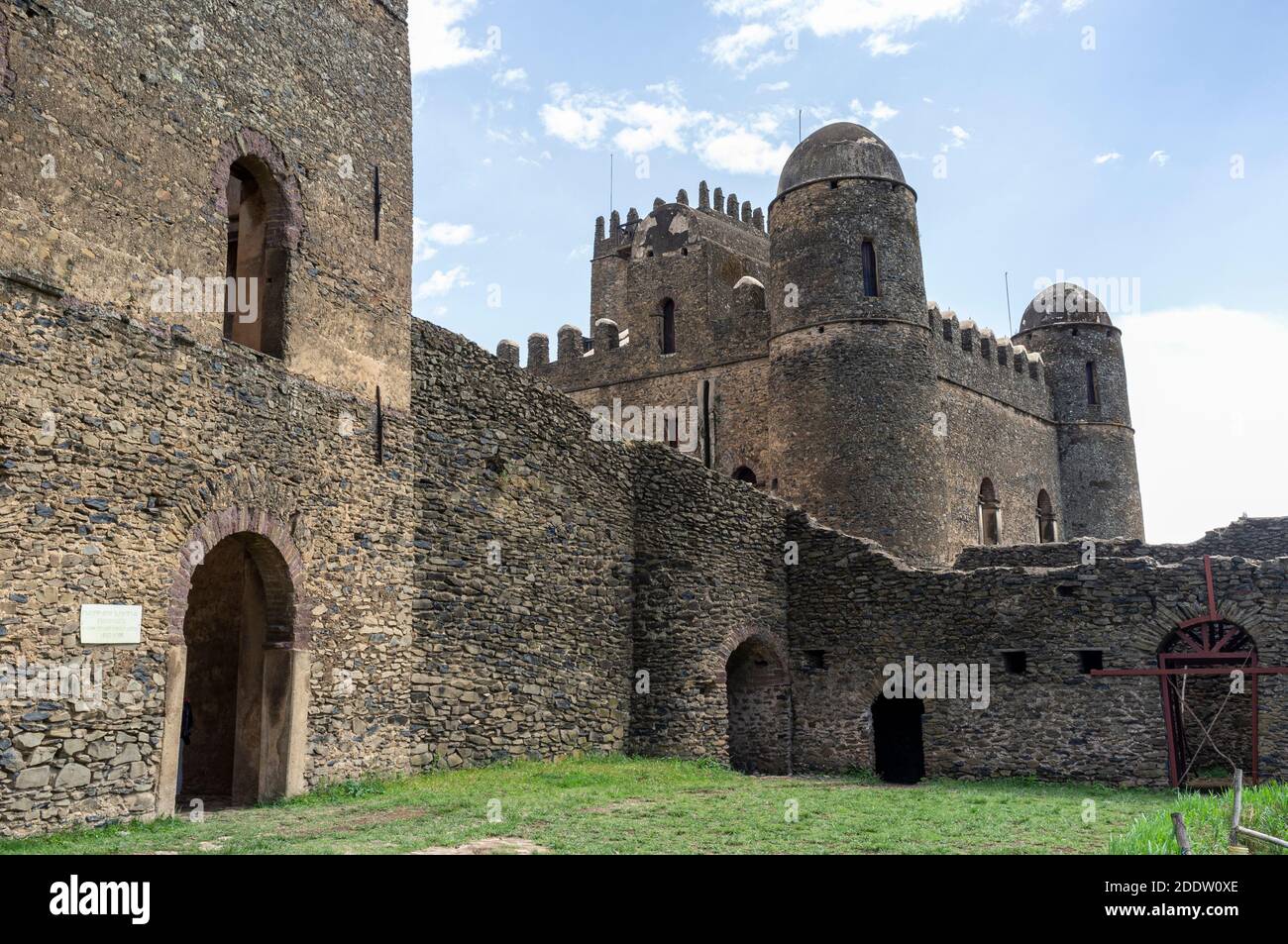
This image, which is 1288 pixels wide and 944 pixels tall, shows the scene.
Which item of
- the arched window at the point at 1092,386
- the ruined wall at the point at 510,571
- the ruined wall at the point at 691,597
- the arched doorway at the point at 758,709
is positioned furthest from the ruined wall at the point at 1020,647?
→ the arched window at the point at 1092,386

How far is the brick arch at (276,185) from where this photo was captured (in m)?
12.0

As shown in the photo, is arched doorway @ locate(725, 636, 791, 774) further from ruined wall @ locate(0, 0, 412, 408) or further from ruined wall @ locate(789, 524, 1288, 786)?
ruined wall @ locate(0, 0, 412, 408)

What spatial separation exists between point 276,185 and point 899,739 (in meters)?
14.5

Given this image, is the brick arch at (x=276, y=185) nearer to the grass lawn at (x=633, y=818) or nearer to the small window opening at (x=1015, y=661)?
the grass lawn at (x=633, y=818)

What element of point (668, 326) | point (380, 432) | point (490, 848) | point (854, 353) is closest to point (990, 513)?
point (854, 353)

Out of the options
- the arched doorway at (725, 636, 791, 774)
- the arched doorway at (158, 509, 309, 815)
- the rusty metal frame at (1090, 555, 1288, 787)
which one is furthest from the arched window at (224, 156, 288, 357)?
the rusty metal frame at (1090, 555, 1288, 787)

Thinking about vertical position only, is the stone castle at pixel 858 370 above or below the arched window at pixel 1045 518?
above

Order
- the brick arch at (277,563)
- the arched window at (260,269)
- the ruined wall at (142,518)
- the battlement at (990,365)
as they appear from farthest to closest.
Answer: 1. the battlement at (990,365)
2. the arched window at (260,269)
3. the brick arch at (277,563)
4. the ruined wall at (142,518)

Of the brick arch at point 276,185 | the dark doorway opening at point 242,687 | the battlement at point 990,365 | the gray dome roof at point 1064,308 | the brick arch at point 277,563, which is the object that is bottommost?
the dark doorway opening at point 242,687

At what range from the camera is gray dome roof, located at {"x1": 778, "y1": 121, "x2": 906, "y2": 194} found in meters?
24.3

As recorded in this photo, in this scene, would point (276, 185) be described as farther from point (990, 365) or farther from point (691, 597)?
point (990, 365)

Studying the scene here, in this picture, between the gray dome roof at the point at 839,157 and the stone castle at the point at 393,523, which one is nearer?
the stone castle at the point at 393,523

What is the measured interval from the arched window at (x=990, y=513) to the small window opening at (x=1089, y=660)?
12306mm

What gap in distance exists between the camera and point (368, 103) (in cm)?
1401
